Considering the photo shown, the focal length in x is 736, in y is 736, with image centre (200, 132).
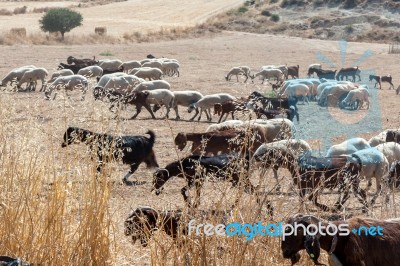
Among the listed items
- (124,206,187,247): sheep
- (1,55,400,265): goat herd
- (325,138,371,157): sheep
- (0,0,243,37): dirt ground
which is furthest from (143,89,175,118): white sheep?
(0,0,243,37): dirt ground

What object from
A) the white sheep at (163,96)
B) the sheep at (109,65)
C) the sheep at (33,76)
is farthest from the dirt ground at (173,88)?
the sheep at (109,65)

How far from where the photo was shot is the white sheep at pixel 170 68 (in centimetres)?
3110

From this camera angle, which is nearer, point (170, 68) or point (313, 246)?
point (313, 246)

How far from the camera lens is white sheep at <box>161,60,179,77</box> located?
102 feet

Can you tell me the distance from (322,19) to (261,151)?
57354mm

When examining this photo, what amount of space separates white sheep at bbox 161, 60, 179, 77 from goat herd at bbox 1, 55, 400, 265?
43 millimetres

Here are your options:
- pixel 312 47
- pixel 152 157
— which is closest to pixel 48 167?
pixel 152 157

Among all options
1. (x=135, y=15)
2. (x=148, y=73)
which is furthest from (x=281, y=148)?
(x=135, y=15)

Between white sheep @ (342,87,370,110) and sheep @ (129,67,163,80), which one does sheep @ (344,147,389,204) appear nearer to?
white sheep @ (342,87,370,110)

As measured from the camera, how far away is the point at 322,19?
64.7 metres

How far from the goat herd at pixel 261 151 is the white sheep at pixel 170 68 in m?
0.04

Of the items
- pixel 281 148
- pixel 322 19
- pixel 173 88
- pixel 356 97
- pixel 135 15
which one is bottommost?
pixel 135 15

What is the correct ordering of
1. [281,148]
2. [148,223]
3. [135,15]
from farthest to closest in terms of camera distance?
[135,15], [281,148], [148,223]

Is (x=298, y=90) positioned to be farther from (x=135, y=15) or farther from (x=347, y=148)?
(x=135, y=15)
